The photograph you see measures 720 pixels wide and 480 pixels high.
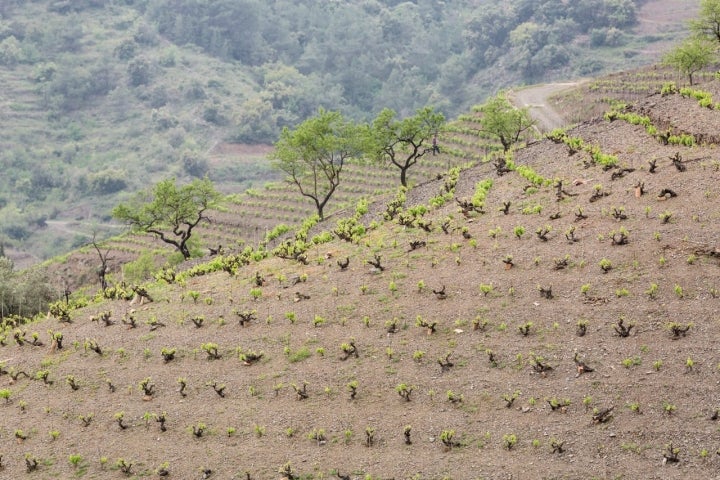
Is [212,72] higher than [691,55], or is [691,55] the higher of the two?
[691,55]

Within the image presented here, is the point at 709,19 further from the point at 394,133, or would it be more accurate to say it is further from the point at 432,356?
the point at 432,356

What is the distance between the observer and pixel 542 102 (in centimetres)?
7744

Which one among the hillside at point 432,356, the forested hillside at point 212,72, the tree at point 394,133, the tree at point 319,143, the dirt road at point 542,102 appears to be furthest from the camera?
the forested hillside at point 212,72

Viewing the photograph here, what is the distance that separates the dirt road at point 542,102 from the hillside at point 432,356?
116 ft

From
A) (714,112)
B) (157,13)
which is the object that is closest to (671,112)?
(714,112)

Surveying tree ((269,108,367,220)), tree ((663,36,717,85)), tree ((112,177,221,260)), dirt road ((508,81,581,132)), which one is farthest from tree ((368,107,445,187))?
tree ((663,36,717,85))

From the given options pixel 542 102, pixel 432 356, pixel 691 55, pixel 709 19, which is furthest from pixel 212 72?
pixel 432 356

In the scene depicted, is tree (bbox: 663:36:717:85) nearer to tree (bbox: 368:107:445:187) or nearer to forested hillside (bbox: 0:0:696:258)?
tree (bbox: 368:107:445:187)

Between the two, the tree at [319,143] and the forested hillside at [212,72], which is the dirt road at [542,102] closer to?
the tree at [319,143]

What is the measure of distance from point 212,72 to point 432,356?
131m

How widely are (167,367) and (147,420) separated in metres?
2.94

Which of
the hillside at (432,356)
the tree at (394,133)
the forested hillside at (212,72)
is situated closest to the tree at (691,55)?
the tree at (394,133)

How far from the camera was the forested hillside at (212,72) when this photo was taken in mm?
114688

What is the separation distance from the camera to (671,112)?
39.2 meters
